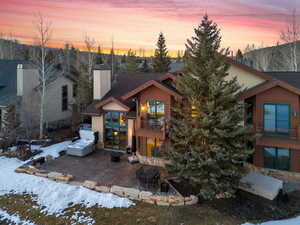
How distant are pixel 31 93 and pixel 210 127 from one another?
18743 millimetres

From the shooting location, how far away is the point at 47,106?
23.4 metres

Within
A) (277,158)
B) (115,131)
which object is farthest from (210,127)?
(115,131)

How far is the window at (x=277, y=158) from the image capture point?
13.3 m

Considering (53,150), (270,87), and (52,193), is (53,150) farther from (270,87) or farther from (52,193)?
(270,87)

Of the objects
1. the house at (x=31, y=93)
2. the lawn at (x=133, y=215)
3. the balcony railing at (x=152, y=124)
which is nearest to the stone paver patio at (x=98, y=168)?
the lawn at (x=133, y=215)

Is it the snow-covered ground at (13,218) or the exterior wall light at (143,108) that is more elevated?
the exterior wall light at (143,108)

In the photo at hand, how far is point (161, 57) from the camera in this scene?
4988 centimetres

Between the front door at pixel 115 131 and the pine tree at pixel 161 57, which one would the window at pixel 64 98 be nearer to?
the front door at pixel 115 131

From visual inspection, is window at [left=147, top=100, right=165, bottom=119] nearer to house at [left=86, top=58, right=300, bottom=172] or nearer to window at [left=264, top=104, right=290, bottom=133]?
house at [left=86, top=58, right=300, bottom=172]

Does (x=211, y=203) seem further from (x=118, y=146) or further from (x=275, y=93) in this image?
(x=118, y=146)

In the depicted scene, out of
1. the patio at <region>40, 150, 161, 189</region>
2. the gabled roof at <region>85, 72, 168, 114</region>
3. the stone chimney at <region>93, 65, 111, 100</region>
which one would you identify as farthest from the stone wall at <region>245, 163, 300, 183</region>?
the stone chimney at <region>93, 65, 111, 100</region>

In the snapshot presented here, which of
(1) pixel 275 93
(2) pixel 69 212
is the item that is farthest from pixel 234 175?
(2) pixel 69 212

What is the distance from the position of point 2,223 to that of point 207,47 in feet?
42.3

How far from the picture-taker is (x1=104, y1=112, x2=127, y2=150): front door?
59.9 feet
